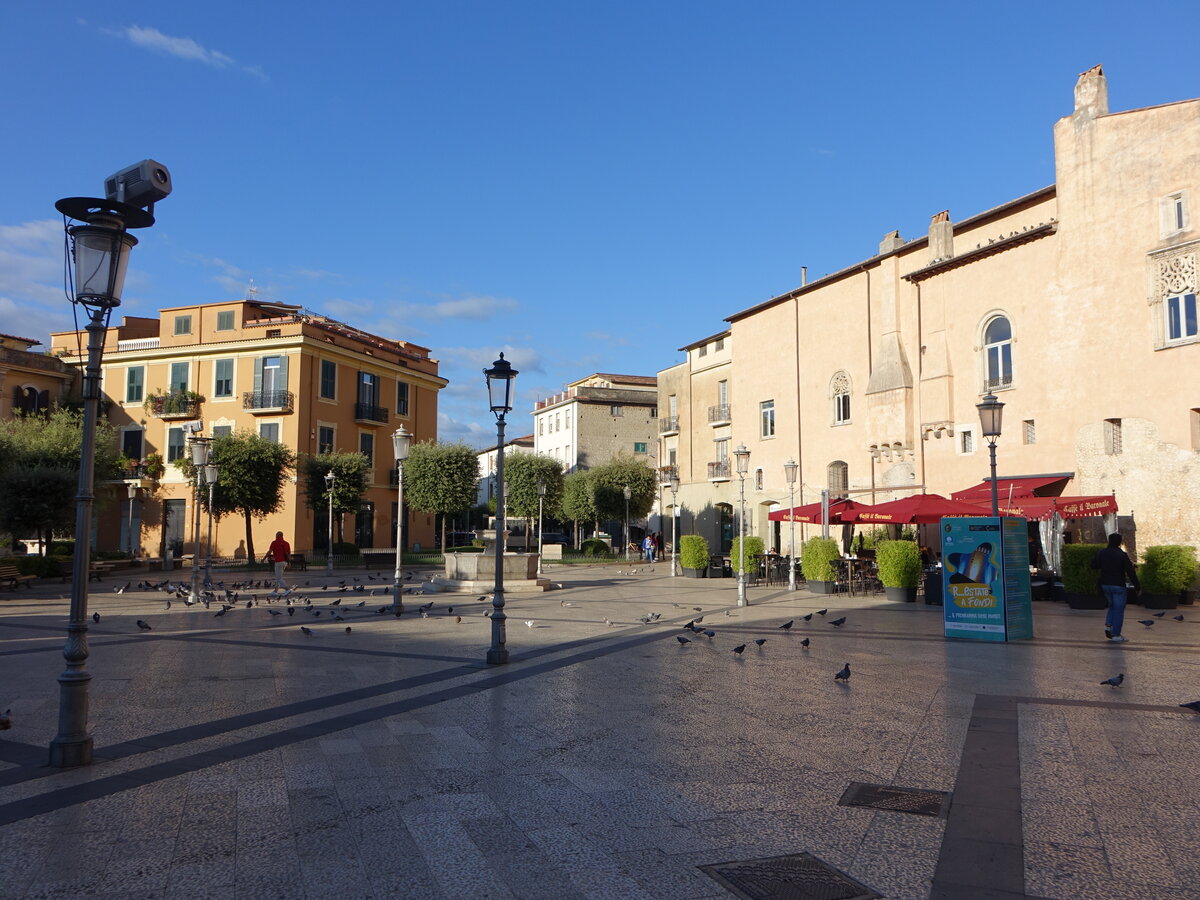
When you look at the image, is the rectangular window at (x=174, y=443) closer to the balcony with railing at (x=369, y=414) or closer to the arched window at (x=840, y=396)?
the balcony with railing at (x=369, y=414)

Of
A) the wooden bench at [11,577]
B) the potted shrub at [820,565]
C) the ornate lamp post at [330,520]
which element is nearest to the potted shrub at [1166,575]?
the potted shrub at [820,565]

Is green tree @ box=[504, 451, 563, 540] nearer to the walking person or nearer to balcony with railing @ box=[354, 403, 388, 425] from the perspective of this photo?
balcony with railing @ box=[354, 403, 388, 425]

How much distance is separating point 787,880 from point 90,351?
5.78 meters

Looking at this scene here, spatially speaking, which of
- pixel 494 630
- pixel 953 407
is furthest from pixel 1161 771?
pixel 953 407

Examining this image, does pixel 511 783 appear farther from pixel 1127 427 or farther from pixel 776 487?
pixel 776 487

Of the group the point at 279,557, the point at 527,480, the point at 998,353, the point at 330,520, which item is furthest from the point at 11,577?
Result: the point at 998,353

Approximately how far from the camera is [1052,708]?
8.02 metres

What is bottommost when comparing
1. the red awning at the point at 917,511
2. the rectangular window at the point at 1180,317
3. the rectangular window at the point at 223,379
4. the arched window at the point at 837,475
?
the red awning at the point at 917,511

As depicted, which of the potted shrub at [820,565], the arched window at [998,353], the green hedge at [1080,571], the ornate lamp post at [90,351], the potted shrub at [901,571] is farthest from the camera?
the arched window at [998,353]

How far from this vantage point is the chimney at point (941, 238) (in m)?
28.6

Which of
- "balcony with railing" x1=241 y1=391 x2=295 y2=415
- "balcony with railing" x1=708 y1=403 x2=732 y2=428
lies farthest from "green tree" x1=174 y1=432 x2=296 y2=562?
"balcony with railing" x1=708 y1=403 x2=732 y2=428

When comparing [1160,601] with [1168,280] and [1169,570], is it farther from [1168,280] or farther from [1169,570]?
[1168,280]

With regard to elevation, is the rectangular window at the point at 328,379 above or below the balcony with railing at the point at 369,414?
above

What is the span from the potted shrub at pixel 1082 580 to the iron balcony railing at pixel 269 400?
3276 centimetres
